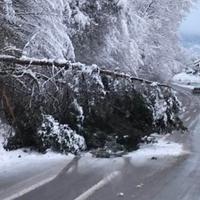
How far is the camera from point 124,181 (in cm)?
888

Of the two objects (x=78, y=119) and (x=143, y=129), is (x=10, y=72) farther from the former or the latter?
(x=143, y=129)

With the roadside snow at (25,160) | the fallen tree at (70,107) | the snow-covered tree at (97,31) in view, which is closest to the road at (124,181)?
the roadside snow at (25,160)

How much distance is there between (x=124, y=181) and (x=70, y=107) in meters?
3.33

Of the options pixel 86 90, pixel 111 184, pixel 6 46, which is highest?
pixel 6 46

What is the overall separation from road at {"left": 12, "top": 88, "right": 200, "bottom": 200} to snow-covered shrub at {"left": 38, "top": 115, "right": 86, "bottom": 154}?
1.65ft

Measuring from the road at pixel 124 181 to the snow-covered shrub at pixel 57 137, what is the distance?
0.50 meters

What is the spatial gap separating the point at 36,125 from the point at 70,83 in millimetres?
1585

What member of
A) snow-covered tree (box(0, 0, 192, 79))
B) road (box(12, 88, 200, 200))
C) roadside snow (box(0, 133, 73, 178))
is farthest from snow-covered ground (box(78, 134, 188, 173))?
snow-covered tree (box(0, 0, 192, 79))

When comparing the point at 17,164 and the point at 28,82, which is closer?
the point at 17,164

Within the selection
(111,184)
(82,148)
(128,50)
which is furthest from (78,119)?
(128,50)

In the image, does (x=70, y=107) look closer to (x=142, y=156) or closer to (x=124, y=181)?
(x=142, y=156)

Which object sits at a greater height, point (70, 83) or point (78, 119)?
point (70, 83)

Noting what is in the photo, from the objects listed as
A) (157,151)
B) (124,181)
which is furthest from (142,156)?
(124,181)

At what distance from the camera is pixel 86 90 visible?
40.0 ft
